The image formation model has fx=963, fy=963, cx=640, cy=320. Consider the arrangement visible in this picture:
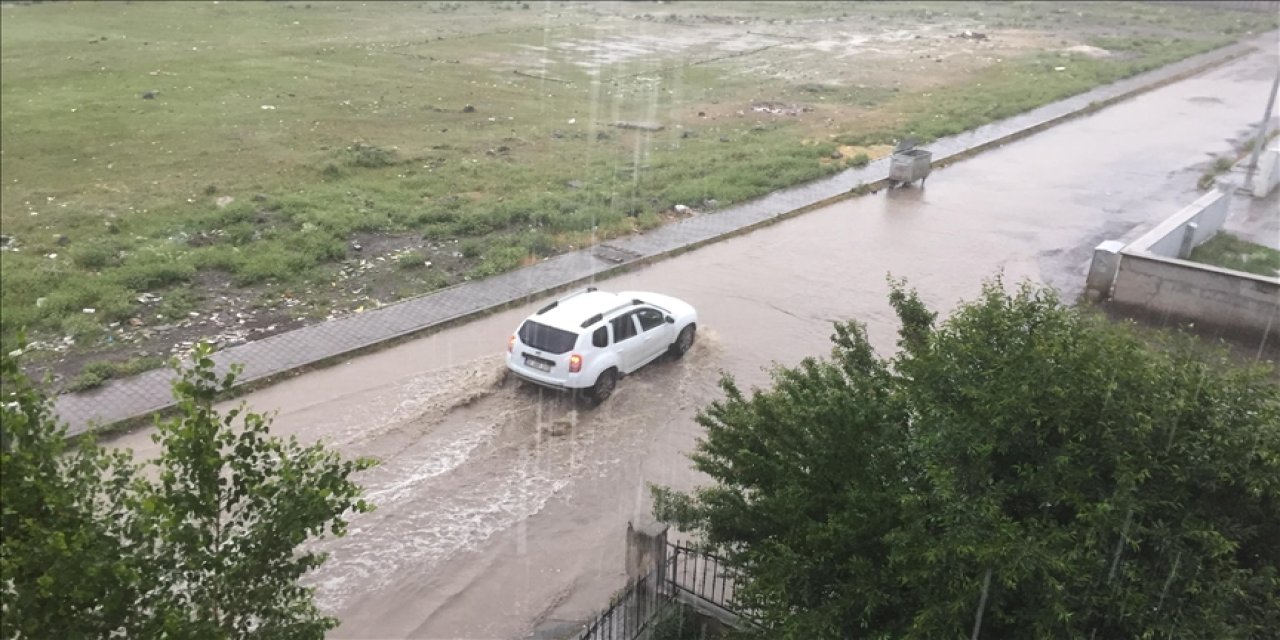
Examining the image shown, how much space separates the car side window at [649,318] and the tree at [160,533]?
873cm

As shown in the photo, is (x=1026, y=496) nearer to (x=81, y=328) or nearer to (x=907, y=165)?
(x=81, y=328)

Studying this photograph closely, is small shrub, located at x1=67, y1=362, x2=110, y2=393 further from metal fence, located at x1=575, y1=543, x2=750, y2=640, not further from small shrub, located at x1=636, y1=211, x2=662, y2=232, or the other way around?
small shrub, located at x1=636, y1=211, x2=662, y2=232

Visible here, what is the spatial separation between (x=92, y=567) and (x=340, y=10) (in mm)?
56175

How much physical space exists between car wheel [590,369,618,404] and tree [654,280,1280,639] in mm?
6398

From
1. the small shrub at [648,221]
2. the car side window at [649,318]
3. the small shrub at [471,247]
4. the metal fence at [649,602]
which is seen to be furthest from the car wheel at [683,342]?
→ the metal fence at [649,602]

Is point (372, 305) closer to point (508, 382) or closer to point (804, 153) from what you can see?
point (508, 382)

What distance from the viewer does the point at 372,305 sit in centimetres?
1672

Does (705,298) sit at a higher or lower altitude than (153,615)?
lower

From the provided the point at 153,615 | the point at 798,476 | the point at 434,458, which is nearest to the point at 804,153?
the point at 434,458

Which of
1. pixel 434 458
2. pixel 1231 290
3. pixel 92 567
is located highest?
pixel 92 567

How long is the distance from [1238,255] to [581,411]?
46.6 feet

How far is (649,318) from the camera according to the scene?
1455cm

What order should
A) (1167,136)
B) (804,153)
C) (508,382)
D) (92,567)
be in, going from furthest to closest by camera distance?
1. (1167,136)
2. (804,153)
3. (508,382)
4. (92,567)

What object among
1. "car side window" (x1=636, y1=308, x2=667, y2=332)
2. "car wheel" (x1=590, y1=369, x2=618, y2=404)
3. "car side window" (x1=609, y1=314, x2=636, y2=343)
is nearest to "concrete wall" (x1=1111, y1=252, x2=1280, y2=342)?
"car side window" (x1=636, y1=308, x2=667, y2=332)
